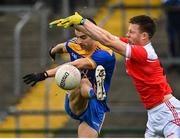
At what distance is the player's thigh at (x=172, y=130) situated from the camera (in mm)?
11484

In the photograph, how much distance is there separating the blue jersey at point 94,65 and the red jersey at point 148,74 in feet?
2.34

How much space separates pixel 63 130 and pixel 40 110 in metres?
0.58

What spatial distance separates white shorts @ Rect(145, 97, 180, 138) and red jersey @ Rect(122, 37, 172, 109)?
0.09 meters

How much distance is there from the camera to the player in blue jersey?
38.9 feet

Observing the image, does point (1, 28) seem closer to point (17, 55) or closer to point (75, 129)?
point (17, 55)

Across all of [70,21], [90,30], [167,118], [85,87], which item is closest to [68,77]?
[85,87]

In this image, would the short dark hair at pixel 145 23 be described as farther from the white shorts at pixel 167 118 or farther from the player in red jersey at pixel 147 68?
the white shorts at pixel 167 118

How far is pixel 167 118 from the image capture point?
11539mm

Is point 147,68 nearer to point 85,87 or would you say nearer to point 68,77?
point 68,77

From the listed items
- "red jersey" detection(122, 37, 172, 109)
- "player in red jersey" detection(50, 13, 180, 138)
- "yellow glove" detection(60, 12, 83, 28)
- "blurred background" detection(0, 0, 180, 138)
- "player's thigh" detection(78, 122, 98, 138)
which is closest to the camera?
"yellow glove" detection(60, 12, 83, 28)

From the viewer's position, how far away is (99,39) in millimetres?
10727

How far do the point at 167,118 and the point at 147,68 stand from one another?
71 cm

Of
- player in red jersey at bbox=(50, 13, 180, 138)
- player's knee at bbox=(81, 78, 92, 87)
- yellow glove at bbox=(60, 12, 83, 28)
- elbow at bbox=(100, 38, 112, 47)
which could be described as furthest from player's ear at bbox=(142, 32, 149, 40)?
player's knee at bbox=(81, 78, 92, 87)

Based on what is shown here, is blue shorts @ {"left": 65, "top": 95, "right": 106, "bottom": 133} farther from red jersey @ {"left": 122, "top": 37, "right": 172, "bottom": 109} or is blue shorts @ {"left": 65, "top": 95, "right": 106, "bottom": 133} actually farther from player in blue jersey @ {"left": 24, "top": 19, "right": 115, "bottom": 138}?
red jersey @ {"left": 122, "top": 37, "right": 172, "bottom": 109}
